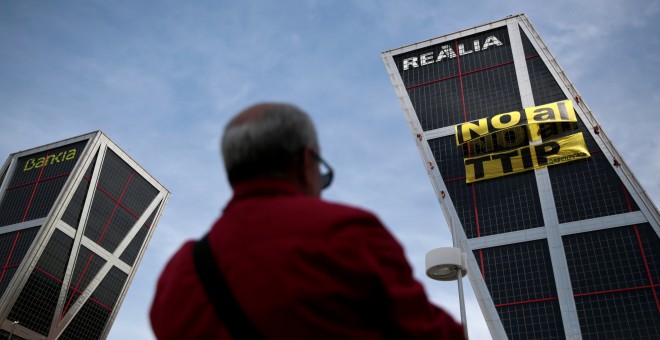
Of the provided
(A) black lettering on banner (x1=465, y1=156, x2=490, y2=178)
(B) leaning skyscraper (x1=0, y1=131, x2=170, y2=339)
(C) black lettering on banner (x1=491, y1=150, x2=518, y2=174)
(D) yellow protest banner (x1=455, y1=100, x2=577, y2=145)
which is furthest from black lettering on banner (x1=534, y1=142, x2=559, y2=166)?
(B) leaning skyscraper (x1=0, y1=131, x2=170, y2=339)

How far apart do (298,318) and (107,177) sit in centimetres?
7020

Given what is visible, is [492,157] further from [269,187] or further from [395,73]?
[269,187]

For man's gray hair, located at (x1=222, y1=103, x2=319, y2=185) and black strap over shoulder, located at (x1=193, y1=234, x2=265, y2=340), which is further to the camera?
man's gray hair, located at (x1=222, y1=103, x2=319, y2=185)

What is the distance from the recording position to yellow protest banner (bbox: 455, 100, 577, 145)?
121ft

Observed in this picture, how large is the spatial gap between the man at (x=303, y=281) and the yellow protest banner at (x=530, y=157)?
37.2m

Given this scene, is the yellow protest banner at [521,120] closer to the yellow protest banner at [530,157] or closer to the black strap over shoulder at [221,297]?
the yellow protest banner at [530,157]

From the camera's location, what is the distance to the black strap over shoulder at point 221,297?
1.63m

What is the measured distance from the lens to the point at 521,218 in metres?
36.3

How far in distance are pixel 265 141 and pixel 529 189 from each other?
37055 millimetres

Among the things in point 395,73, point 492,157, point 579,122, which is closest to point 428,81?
point 395,73

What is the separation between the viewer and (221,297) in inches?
67.0

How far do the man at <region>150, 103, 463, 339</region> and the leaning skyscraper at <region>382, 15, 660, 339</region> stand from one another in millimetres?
33710

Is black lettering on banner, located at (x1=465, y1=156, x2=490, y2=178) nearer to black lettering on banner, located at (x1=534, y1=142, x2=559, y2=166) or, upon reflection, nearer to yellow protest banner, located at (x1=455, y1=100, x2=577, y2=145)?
yellow protest banner, located at (x1=455, y1=100, x2=577, y2=145)

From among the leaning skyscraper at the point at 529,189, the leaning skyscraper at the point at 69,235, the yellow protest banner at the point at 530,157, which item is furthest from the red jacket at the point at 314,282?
the leaning skyscraper at the point at 69,235
